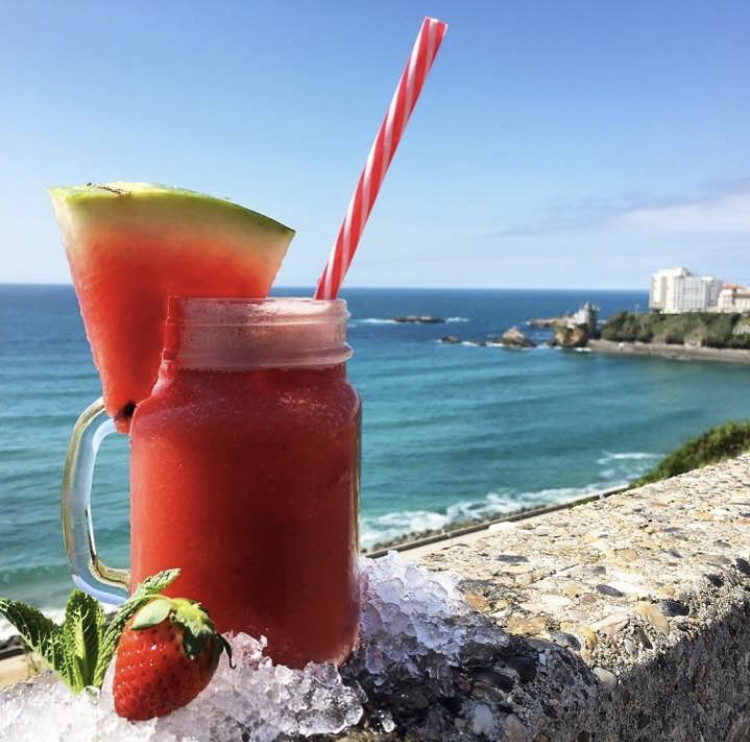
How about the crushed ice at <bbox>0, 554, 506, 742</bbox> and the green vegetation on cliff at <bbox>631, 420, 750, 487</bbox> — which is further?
the green vegetation on cliff at <bbox>631, 420, 750, 487</bbox>

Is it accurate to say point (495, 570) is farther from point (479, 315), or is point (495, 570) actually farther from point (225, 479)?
point (479, 315)

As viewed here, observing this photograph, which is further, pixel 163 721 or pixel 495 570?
pixel 495 570

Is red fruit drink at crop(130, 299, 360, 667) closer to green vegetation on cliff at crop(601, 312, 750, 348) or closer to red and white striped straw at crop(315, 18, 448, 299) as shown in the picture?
red and white striped straw at crop(315, 18, 448, 299)

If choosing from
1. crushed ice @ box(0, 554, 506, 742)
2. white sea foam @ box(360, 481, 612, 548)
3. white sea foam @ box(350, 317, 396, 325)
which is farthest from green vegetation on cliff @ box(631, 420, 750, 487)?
white sea foam @ box(350, 317, 396, 325)

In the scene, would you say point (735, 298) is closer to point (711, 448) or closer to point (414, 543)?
point (414, 543)

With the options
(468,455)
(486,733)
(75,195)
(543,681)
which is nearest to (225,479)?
(75,195)

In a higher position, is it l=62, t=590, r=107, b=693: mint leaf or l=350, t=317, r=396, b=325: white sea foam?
l=62, t=590, r=107, b=693: mint leaf

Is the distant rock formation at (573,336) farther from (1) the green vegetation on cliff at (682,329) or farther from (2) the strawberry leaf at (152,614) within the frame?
(2) the strawberry leaf at (152,614)

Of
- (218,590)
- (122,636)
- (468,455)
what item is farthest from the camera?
(468,455)
